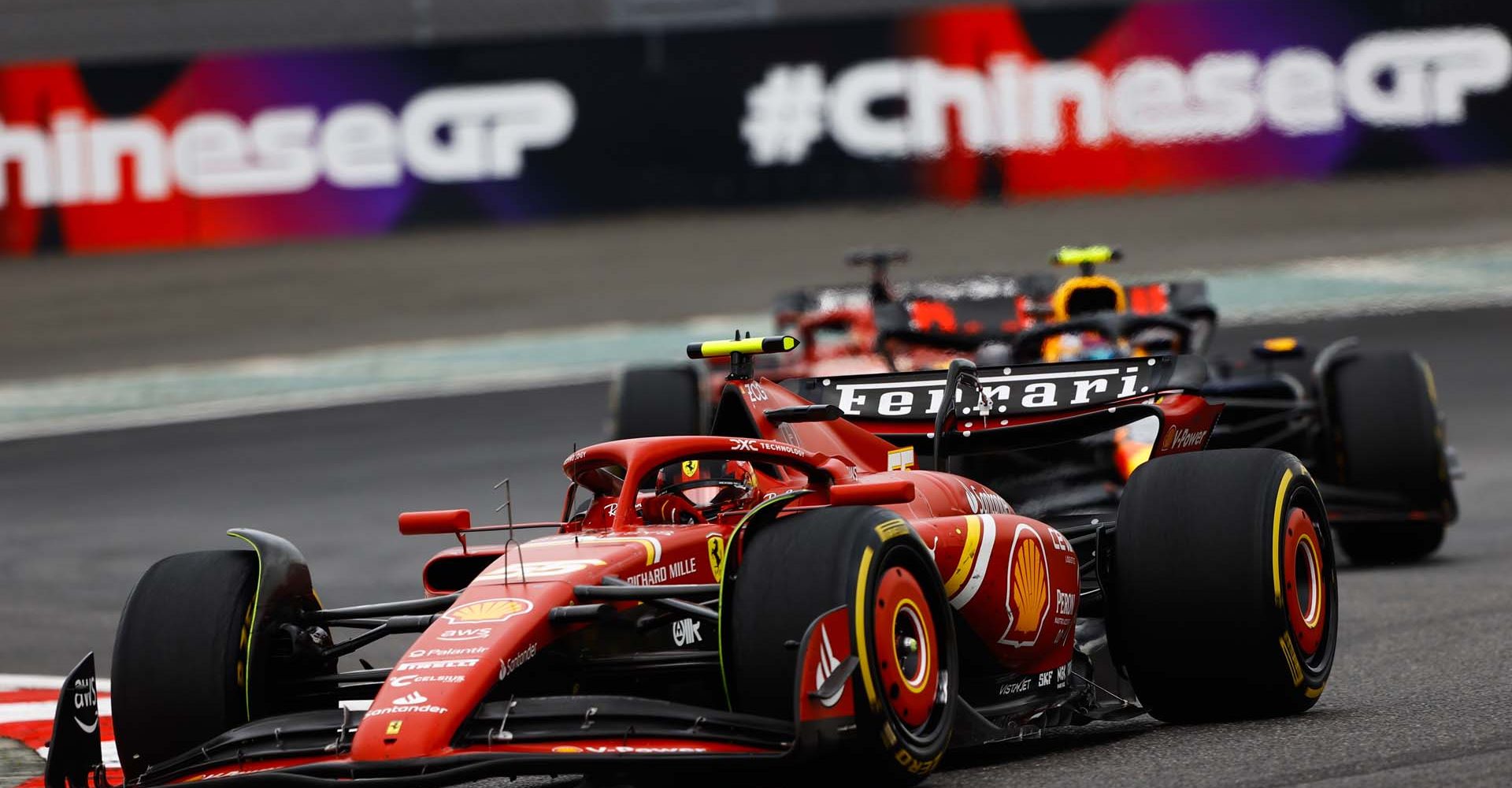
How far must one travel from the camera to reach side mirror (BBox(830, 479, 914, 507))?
20.6ft

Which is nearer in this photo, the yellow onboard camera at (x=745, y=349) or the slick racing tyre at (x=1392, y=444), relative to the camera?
the yellow onboard camera at (x=745, y=349)

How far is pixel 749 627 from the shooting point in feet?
19.2

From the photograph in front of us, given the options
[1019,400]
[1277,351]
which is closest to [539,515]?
[1277,351]

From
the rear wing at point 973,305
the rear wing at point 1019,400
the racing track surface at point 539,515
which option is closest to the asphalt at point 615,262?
the racing track surface at point 539,515

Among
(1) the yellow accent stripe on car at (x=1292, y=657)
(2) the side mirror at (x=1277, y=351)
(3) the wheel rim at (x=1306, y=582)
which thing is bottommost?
(1) the yellow accent stripe on car at (x=1292, y=657)

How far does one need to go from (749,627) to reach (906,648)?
51 cm

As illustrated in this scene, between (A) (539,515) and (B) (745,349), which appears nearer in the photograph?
(B) (745,349)

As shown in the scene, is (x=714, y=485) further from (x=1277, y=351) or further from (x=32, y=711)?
(x=1277, y=351)

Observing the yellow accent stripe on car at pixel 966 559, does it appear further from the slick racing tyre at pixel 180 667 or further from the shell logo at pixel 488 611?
the slick racing tyre at pixel 180 667

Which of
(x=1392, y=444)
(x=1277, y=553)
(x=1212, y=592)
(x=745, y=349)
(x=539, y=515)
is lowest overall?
(x=539, y=515)

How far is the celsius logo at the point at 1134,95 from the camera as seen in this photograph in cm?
2472

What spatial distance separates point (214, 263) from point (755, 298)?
6.84 m

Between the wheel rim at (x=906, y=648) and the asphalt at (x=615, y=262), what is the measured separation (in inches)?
673

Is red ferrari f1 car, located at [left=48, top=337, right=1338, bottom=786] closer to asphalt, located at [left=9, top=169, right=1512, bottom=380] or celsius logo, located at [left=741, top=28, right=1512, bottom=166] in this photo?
asphalt, located at [left=9, top=169, right=1512, bottom=380]
